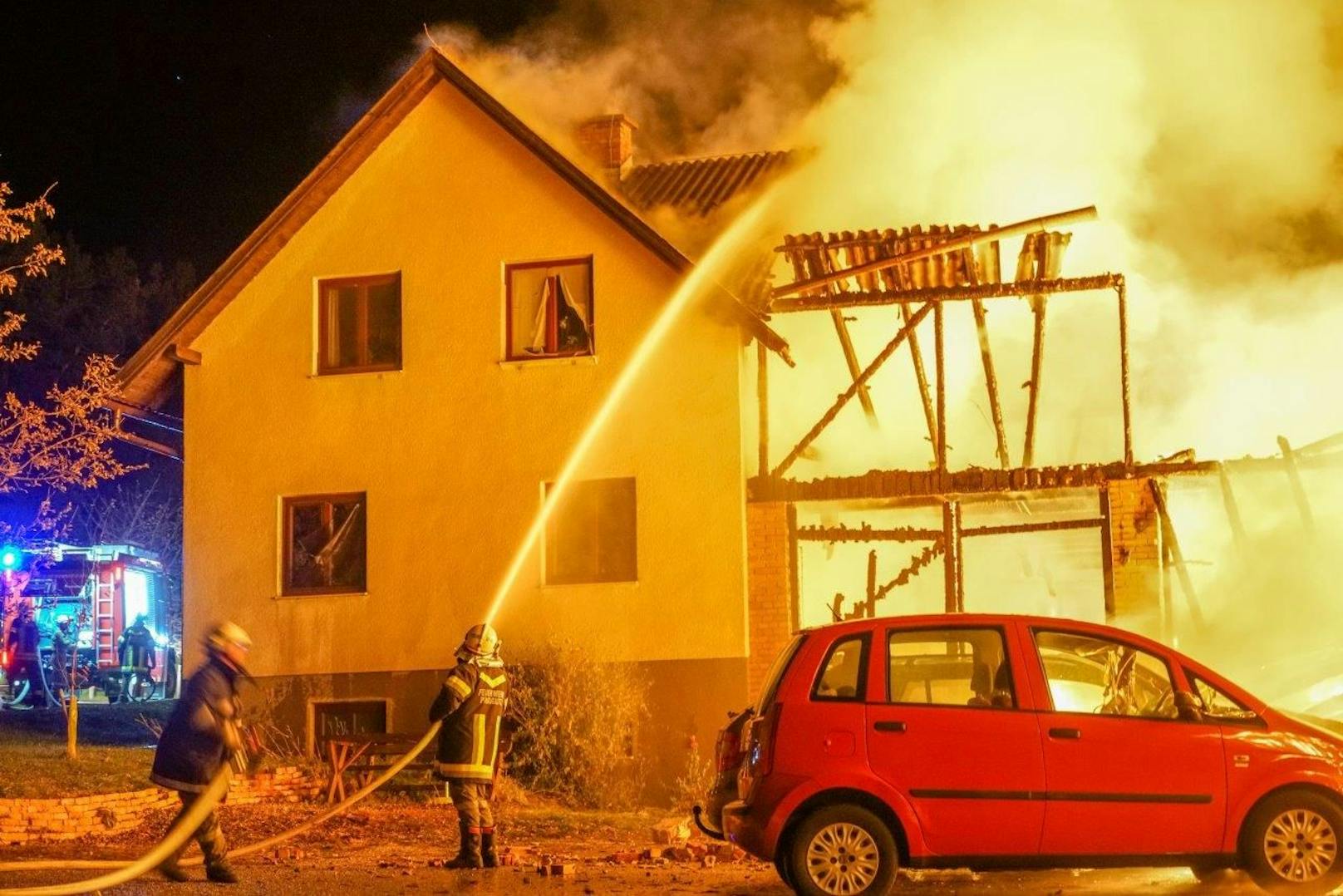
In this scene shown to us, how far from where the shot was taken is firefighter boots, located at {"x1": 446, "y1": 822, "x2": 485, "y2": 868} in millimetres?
11305

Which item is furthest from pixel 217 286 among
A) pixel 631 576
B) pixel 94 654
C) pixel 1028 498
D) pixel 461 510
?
pixel 94 654

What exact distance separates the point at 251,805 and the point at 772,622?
529cm

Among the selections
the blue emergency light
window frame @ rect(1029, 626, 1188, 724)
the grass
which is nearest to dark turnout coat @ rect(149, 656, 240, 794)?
the grass

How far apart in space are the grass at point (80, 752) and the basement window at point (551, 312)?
580 cm

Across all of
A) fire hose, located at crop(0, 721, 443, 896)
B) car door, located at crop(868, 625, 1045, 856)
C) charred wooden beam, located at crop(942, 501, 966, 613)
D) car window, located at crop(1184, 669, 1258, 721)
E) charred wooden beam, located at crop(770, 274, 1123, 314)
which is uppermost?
charred wooden beam, located at crop(770, 274, 1123, 314)

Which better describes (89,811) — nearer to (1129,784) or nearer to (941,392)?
(1129,784)

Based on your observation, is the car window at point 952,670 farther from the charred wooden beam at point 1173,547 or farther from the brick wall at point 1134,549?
the charred wooden beam at point 1173,547

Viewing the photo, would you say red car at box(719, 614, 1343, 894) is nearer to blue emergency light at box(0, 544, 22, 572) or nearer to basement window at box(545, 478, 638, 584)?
basement window at box(545, 478, 638, 584)

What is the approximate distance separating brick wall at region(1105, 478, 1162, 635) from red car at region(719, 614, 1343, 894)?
22.5ft

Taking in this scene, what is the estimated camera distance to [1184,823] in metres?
9.10

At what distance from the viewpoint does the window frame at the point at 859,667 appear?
9.24 meters

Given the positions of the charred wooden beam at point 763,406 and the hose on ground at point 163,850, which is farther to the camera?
the charred wooden beam at point 763,406

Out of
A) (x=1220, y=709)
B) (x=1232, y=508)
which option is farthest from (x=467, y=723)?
(x=1232, y=508)

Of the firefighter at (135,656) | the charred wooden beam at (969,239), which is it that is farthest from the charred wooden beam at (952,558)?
the firefighter at (135,656)
